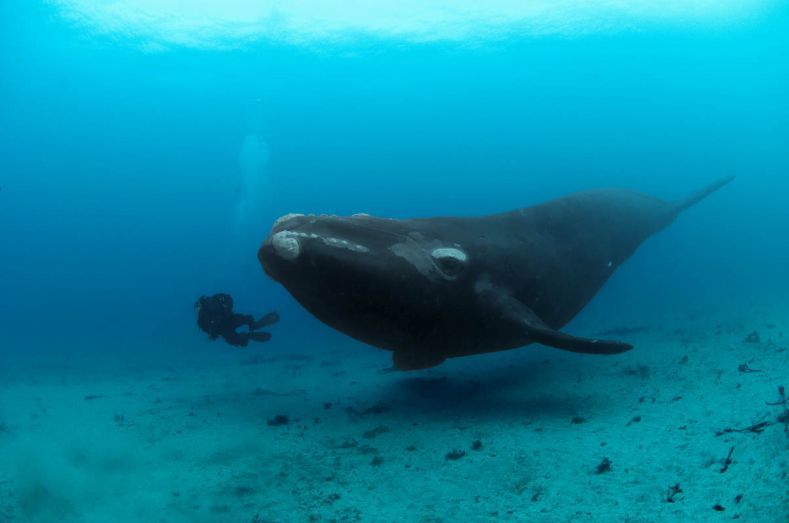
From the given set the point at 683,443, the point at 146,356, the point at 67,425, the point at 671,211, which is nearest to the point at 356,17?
the point at 146,356

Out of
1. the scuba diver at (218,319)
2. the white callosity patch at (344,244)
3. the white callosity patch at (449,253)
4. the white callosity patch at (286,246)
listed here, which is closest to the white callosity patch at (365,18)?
the scuba diver at (218,319)

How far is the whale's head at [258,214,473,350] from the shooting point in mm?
4352

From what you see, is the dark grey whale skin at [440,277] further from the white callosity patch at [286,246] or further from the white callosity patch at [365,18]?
the white callosity patch at [365,18]

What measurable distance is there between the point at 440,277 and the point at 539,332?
1.32m

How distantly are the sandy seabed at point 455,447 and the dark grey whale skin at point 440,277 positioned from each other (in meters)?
1.02

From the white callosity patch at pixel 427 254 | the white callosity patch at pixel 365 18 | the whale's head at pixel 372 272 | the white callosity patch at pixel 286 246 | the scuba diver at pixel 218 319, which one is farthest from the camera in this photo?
the white callosity patch at pixel 365 18

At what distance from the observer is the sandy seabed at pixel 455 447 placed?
12.3 feet

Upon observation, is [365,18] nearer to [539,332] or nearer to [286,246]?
[539,332]

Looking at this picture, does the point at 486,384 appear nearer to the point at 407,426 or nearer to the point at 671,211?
the point at 407,426

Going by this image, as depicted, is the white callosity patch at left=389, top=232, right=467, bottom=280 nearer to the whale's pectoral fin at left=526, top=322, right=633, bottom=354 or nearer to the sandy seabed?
the whale's pectoral fin at left=526, top=322, right=633, bottom=354

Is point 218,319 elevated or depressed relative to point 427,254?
depressed

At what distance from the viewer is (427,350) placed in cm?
555

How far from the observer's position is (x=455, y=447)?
531cm

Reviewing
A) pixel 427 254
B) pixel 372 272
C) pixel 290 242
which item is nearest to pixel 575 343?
pixel 427 254
